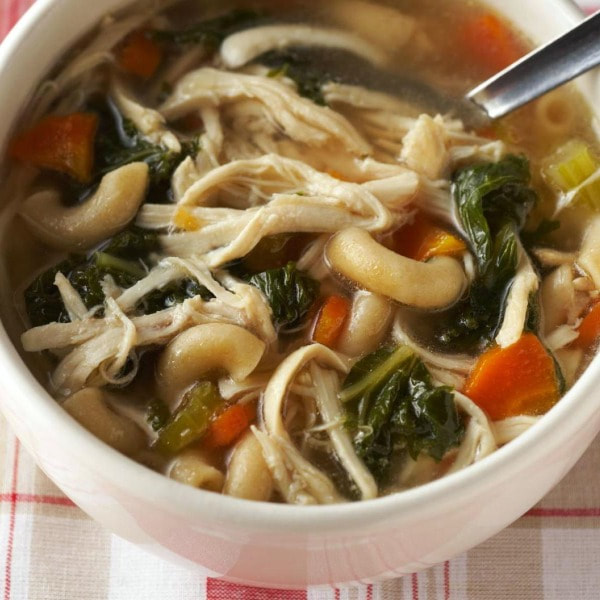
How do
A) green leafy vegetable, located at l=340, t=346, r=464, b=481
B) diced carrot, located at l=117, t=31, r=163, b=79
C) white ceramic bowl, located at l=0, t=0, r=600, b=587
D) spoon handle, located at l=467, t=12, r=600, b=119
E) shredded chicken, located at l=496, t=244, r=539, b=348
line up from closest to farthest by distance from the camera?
white ceramic bowl, located at l=0, t=0, r=600, b=587 < green leafy vegetable, located at l=340, t=346, r=464, b=481 < shredded chicken, located at l=496, t=244, r=539, b=348 < spoon handle, located at l=467, t=12, r=600, b=119 < diced carrot, located at l=117, t=31, r=163, b=79

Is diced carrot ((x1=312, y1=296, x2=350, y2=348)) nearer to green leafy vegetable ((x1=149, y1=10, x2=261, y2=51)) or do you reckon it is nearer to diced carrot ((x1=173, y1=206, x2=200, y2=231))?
diced carrot ((x1=173, y1=206, x2=200, y2=231))

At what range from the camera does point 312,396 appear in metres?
1.92

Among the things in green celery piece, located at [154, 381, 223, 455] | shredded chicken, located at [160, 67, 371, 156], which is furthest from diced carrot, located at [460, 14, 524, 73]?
green celery piece, located at [154, 381, 223, 455]

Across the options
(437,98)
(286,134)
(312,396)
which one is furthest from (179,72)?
(312,396)

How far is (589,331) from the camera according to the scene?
204 cm

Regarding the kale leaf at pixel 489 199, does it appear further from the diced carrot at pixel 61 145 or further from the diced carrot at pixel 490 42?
the diced carrot at pixel 61 145

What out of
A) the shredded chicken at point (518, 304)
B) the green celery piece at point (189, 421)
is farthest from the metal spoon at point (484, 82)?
the green celery piece at point (189, 421)

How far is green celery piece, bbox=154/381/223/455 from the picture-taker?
1.87 meters

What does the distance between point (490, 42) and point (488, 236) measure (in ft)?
2.17

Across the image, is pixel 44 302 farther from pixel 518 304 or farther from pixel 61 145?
pixel 518 304

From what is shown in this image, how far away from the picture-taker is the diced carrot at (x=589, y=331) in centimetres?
204

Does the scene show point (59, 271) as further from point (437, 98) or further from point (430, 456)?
point (437, 98)

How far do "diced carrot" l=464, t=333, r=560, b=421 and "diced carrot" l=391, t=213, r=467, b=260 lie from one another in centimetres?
28

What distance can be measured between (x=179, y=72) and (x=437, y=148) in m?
0.70
